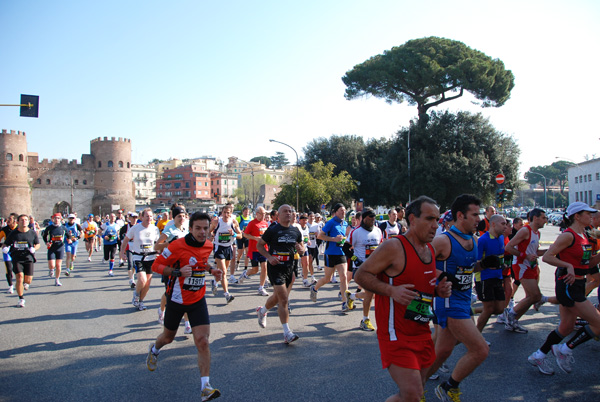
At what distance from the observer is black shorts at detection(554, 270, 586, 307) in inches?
185

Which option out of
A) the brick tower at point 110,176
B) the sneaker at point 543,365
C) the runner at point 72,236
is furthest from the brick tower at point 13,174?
the sneaker at point 543,365

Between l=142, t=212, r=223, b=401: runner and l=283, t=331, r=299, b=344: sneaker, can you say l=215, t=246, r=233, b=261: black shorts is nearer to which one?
l=283, t=331, r=299, b=344: sneaker

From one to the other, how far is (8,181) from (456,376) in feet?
279

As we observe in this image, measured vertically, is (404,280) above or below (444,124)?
below

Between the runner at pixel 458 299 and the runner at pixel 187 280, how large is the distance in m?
2.19

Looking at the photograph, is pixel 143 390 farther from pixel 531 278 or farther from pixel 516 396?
pixel 531 278

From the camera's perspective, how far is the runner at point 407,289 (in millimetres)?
3064

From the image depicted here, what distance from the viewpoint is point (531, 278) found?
6.21 meters

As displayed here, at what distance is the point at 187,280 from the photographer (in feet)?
15.1

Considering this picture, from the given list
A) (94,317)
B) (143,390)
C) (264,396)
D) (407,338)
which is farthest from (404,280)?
(94,317)

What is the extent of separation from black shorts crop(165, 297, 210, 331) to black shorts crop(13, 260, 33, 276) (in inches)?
228

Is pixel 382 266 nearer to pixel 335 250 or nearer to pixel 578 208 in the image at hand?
pixel 578 208

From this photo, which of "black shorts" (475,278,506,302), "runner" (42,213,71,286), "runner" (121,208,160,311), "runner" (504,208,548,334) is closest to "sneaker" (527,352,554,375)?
"black shorts" (475,278,506,302)

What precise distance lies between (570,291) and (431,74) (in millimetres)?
33170
